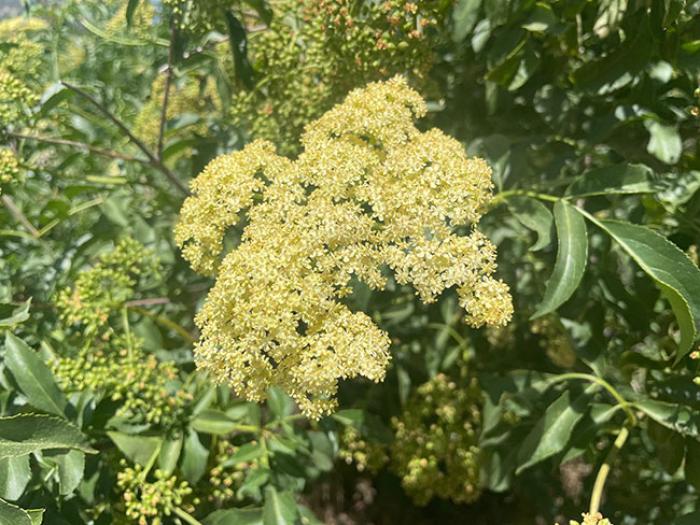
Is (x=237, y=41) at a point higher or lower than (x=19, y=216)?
higher

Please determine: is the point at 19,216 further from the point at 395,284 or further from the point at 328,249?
the point at 328,249

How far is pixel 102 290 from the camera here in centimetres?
295

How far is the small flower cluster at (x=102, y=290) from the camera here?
275 cm

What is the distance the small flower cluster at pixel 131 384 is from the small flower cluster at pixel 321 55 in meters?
1.03

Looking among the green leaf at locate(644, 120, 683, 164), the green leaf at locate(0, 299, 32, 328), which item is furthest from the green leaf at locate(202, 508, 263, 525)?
the green leaf at locate(644, 120, 683, 164)

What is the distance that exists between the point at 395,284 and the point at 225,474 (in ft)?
3.62

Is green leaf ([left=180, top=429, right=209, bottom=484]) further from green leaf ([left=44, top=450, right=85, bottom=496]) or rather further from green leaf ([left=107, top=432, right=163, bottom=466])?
green leaf ([left=44, top=450, right=85, bottom=496])

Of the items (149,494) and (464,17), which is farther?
(464,17)

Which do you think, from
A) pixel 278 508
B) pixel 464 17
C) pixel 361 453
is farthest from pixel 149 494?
pixel 464 17

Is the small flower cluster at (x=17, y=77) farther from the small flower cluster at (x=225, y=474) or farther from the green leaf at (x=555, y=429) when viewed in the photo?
the green leaf at (x=555, y=429)

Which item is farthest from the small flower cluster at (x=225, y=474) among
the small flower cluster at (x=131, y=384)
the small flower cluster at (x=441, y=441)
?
the small flower cluster at (x=441, y=441)

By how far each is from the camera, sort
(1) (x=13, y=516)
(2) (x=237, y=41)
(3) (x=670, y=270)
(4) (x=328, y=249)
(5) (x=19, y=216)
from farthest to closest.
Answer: (5) (x=19, y=216), (2) (x=237, y=41), (3) (x=670, y=270), (4) (x=328, y=249), (1) (x=13, y=516)

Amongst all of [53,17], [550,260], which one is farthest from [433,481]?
[53,17]

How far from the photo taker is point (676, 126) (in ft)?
8.79
